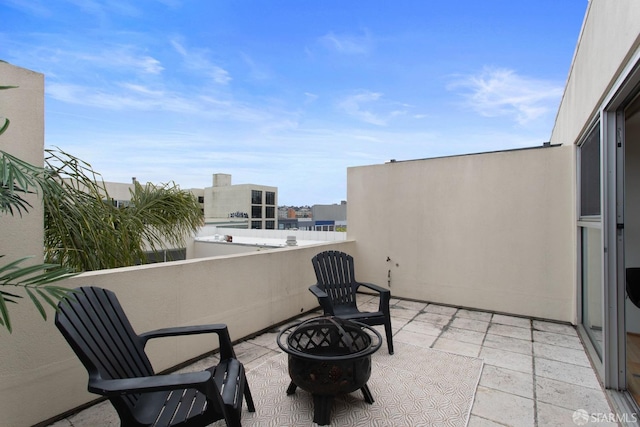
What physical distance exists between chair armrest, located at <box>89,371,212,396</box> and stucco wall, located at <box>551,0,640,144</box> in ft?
9.01

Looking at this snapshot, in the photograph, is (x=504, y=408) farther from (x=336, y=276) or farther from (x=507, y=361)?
(x=336, y=276)

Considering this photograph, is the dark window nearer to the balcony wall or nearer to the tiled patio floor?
the tiled patio floor

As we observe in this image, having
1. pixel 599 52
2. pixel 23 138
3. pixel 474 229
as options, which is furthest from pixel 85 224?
pixel 474 229

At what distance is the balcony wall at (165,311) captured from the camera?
6.24 ft

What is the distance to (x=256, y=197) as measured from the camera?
118ft

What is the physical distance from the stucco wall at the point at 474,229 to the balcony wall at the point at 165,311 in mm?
1500

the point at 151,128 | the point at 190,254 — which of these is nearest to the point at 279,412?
the point at 151,128

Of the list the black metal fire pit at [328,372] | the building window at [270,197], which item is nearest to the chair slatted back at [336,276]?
the black metal fire pit at [328,372]

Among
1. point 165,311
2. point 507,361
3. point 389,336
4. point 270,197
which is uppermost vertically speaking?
point 270,197

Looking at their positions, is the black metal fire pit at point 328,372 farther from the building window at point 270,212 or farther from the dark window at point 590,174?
the building window at point 270,212

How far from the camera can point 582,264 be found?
12.1 feet

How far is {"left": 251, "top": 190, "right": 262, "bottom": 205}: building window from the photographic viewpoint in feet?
115

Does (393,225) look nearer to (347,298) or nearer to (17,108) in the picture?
(347,298)

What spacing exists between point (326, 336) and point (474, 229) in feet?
10.5
